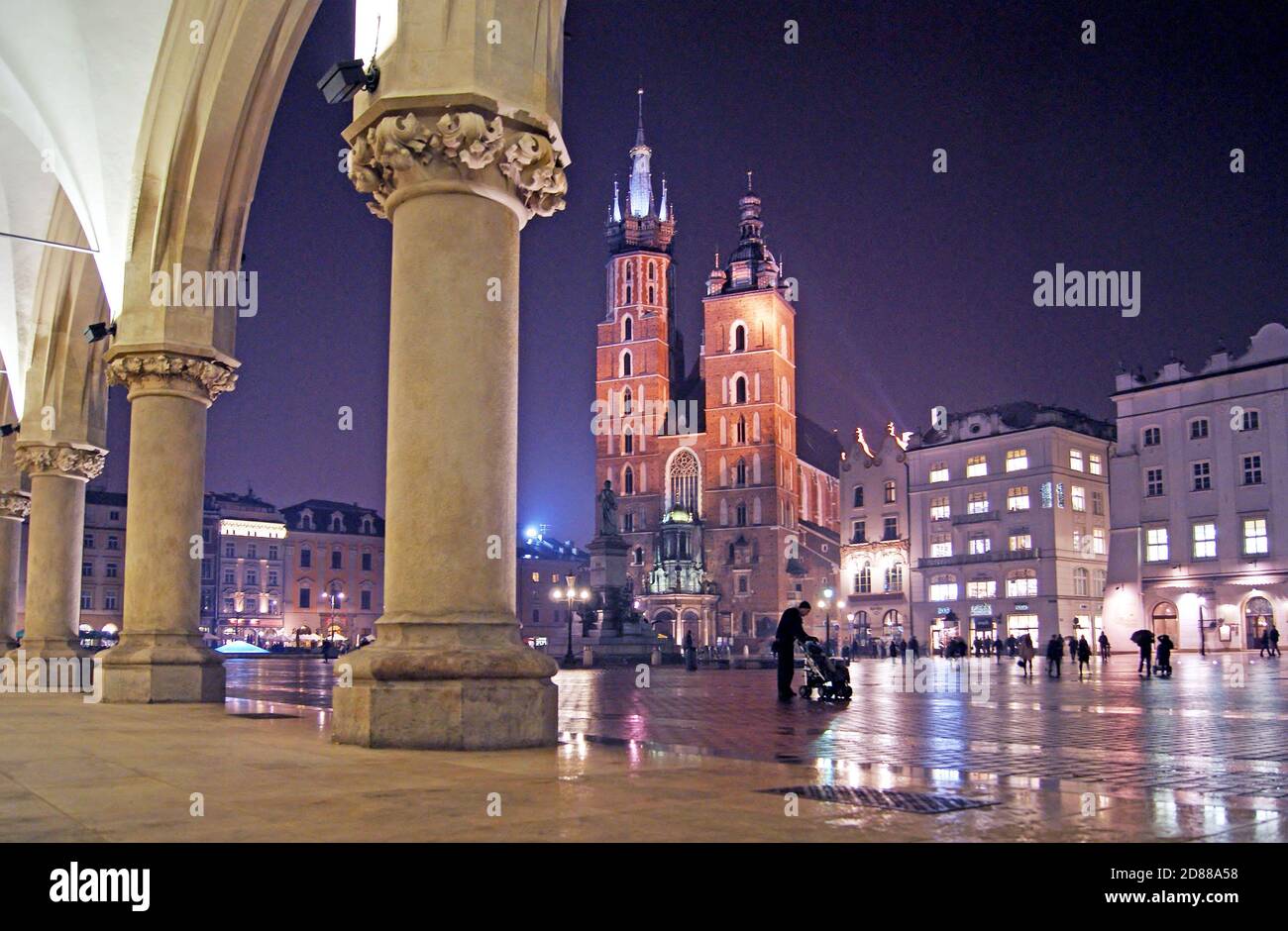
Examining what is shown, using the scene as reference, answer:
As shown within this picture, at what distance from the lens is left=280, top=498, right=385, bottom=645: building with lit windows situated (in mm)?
94188

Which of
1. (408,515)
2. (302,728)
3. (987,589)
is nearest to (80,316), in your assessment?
(302,728)

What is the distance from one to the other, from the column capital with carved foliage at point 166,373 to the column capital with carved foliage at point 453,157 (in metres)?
6.84

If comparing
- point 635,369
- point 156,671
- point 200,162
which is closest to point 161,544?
point 156,671

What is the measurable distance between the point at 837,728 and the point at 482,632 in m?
4.24

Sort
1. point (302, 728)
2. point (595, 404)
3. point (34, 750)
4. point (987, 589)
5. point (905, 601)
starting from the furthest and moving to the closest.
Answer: point (595, 404), point (905, 601), point (987, 589), point (302, 728), point (34, 750)

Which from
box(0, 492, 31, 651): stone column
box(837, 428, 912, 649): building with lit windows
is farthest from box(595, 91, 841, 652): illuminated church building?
box(0, 492, 31, 651): stone column

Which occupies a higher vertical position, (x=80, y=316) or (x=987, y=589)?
(x=80, y=316)

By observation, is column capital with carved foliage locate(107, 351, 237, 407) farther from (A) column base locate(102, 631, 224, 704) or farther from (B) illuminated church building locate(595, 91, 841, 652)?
(B) illuminated church building locate(595, 91, 841, 652)

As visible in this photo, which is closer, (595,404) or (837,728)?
(837,728)

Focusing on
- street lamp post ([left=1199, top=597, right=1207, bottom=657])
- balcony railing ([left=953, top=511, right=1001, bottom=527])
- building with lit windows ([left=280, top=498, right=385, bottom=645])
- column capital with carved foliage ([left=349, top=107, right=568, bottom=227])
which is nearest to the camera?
column capital with carved foliage ([left=349, top=107, right=568, bottom=227])

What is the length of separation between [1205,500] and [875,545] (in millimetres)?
22541

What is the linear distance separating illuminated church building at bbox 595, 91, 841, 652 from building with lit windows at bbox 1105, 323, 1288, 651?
111 feet
